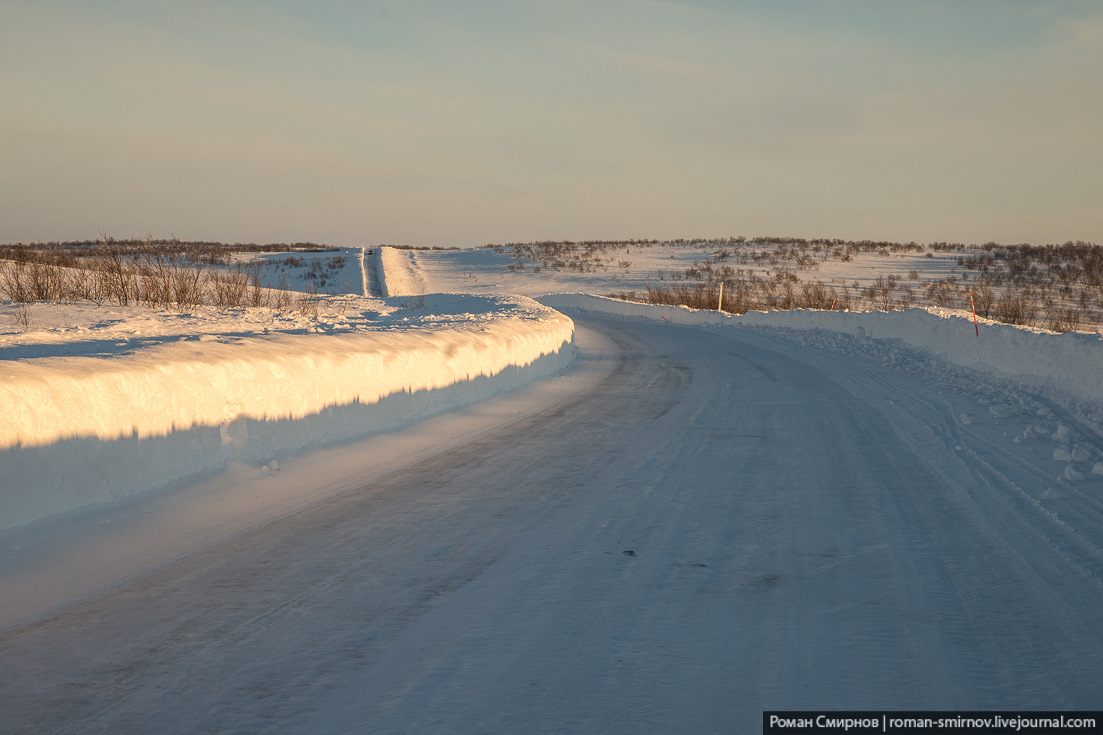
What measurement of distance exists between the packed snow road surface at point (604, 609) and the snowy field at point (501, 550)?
0.06 feet

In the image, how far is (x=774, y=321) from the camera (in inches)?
1056

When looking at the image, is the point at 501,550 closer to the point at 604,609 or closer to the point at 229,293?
the point at 604,609

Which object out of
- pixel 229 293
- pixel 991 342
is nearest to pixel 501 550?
pixel 991 342

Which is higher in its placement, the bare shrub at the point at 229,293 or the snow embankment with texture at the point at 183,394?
the bare shrub at the point at 229,293

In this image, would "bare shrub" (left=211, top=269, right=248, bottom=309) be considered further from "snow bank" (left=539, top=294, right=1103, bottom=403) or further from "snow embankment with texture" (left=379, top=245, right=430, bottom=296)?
"snow embankment with texture" (left=379, top=245, right=430, bottom=296)

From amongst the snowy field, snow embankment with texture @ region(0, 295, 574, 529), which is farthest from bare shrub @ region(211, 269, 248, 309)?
the snowy field

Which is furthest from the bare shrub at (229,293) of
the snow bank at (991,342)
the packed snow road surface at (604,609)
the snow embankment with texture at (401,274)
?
the snow embankment with texture at (401,274)

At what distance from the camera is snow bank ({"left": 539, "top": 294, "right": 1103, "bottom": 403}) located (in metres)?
9.80

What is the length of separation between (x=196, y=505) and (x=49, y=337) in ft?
15.6

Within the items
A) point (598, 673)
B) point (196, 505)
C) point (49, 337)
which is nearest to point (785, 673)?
point (598, 673)

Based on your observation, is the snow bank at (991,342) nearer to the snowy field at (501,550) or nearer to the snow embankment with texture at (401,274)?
the snowy field at (501,550)

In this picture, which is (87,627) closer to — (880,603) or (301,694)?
(301,694)

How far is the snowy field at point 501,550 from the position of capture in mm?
2801

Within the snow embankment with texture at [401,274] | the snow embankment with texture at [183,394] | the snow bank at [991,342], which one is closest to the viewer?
the snow embankment with texture at [183,394]
